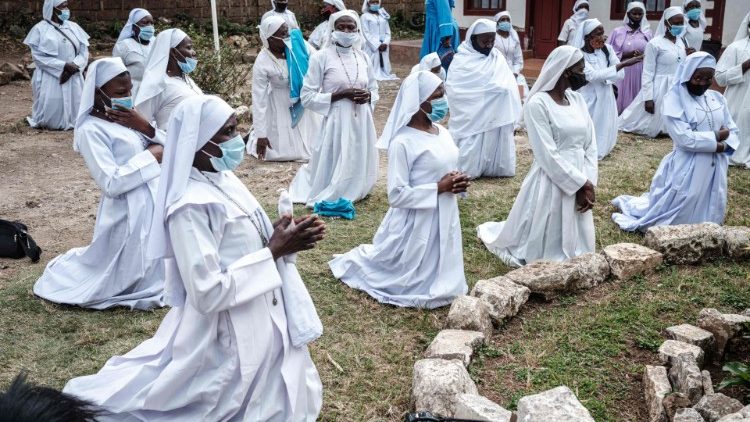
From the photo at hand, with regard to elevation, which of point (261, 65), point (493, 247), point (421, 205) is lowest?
point (493, 247)

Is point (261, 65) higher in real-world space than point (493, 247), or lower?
higher

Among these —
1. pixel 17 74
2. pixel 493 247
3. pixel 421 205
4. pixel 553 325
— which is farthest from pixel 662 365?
pixel 17 74

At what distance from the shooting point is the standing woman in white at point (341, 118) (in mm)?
7863

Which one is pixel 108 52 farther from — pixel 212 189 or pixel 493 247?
pixel 212 189

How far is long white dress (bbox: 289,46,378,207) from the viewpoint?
25.9 ft

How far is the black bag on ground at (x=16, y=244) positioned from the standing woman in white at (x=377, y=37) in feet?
35.4

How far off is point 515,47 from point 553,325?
782 cm

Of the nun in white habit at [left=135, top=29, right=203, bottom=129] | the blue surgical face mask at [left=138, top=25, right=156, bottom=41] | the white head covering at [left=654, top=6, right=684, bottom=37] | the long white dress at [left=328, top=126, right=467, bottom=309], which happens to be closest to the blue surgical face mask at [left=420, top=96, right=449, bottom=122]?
the long white dress at [left=328, top=126, right=467, bottom=309]

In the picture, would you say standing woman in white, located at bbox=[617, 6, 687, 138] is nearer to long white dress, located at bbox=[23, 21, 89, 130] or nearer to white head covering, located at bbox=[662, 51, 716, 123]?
white head covering, located at bbox=[662, 51, 716, 123]

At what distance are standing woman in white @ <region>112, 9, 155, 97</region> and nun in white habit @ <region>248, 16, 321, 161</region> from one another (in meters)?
1.65

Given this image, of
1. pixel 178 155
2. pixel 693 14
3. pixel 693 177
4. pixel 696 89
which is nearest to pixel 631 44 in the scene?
pixel 693 14

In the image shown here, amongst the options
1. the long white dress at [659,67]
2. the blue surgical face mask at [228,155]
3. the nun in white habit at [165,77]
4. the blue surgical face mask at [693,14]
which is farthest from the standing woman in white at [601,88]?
the blue surgical face mask at [228,155]

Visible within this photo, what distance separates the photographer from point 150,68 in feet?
21.8

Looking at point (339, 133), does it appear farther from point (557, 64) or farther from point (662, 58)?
point (662, 58)
